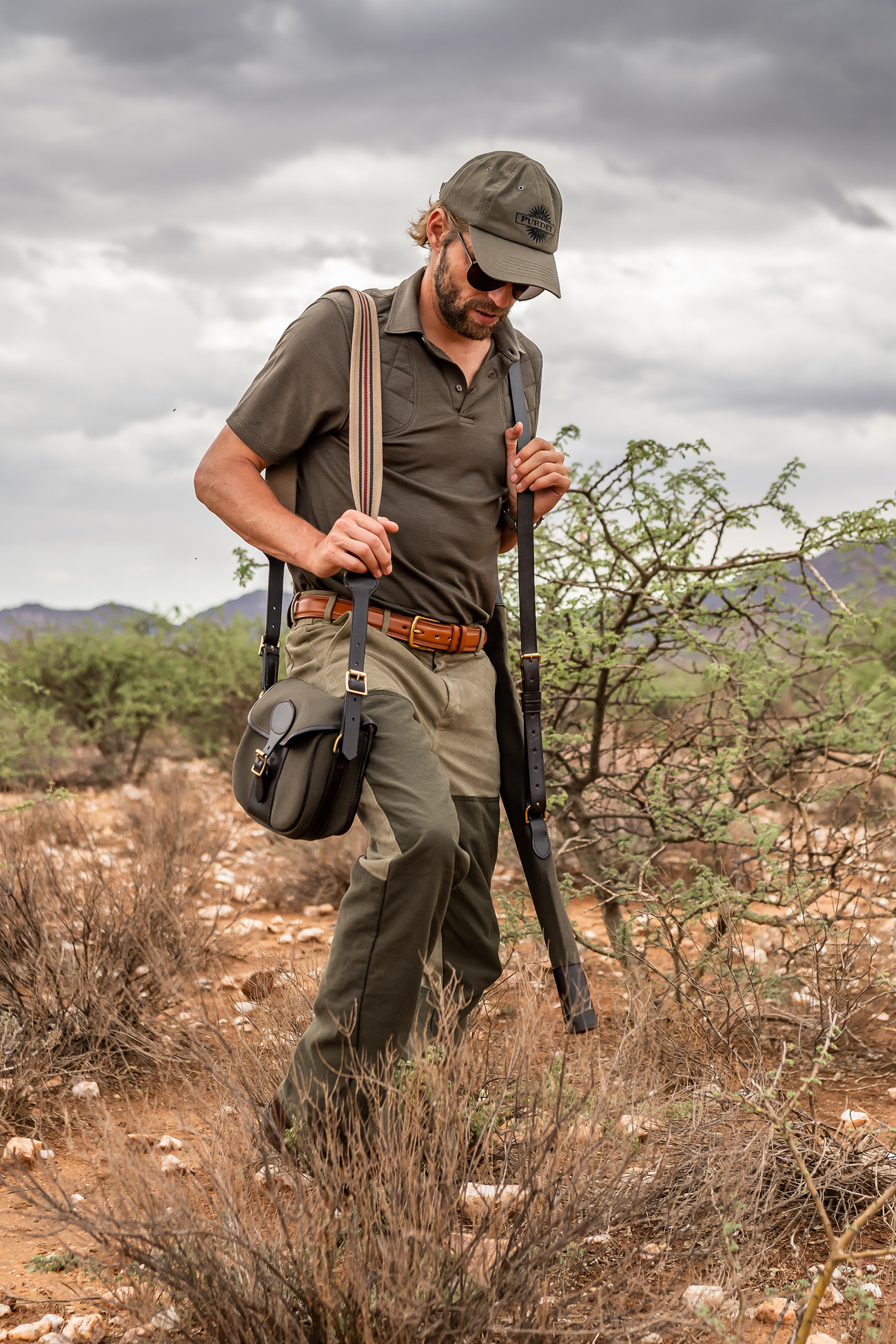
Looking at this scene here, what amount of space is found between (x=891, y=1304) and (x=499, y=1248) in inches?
34.3

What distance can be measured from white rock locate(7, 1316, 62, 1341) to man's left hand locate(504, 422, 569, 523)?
211 cm

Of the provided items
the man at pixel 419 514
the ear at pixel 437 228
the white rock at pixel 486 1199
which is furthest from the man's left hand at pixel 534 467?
the white rock at pixel 486 1199

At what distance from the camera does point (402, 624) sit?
2.75m

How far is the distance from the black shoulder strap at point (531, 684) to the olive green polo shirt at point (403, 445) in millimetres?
100

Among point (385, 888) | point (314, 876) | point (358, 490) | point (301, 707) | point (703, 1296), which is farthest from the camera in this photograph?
point (314, 876)

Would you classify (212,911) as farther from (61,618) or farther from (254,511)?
(61,618)

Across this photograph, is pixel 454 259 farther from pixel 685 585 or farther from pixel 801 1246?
pixel 801 1246

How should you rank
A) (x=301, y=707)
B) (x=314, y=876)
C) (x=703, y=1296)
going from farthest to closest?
(x=314, y=876)
(x=301, y=707)
(x=703, y=1296)

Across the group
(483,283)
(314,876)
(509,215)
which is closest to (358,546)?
(483,283)

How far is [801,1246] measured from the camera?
8.03 feet

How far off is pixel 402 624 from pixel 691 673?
1.88m

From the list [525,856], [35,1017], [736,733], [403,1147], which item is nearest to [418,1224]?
[403,1147]

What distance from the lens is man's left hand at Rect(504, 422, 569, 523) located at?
2.89 meters

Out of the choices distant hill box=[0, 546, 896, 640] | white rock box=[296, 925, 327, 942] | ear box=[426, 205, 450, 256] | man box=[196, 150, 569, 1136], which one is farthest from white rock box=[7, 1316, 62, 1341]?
distant hill box=[0, 546, 896, 640]
